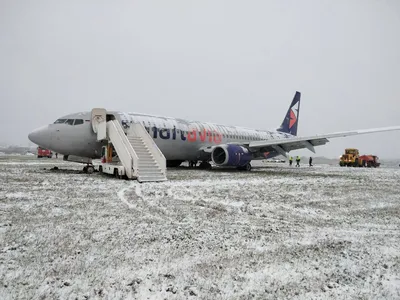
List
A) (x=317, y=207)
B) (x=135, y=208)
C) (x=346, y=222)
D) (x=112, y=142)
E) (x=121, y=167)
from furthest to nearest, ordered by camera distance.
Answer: (x=112, y=142), (x=121, y=167), (x=317, y=207), (x=135, y=208), (x=346, y=222)

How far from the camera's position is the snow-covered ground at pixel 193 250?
2.66 m

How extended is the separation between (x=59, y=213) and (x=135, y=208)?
4.47 ft

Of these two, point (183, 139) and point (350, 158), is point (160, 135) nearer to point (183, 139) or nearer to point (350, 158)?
point (183, 139)

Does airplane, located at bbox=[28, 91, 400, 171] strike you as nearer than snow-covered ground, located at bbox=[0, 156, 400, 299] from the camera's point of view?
No

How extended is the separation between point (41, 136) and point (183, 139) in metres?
7.53

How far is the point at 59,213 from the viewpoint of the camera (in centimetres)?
525

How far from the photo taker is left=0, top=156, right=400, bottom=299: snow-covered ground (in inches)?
105

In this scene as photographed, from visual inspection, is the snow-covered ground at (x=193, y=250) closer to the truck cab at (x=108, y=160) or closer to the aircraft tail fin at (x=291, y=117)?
the truck cab at (x=108, y=160)

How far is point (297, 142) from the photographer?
18.6 meters

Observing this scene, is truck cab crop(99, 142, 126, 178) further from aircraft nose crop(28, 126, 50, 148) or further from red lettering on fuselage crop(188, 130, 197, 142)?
red lettering on fuselage crop(188, 130, 197, 142)

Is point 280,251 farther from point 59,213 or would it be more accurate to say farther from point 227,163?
point 227,163

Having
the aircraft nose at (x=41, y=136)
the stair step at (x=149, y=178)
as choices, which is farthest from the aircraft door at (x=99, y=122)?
the stair step at (x=149, y=178)

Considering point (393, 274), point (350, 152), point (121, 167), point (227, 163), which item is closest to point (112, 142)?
point (121, 167)

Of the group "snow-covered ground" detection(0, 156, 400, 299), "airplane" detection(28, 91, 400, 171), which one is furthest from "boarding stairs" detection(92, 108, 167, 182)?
"snow-covered ground" detection(0, 156, 400, 299)
